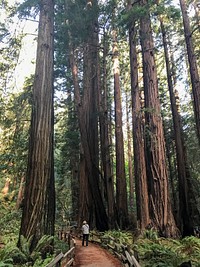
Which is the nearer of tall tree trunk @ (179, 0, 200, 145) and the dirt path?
the dirt path

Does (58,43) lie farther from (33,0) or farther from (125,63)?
(125,63)

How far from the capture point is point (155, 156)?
10.8 meters

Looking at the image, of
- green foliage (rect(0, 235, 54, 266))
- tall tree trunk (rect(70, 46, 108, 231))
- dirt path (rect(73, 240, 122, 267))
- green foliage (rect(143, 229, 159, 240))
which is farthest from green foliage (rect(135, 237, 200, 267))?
tall tree trunk (rect(70, 46, 108, 231))

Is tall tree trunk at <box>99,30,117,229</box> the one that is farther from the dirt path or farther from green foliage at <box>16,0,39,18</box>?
green foliage at <box>16,0,39,18</box>

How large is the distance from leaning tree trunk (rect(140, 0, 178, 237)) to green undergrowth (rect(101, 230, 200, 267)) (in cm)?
59

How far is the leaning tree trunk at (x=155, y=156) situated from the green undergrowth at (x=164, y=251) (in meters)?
0.59

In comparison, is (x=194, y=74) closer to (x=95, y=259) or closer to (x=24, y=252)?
(x=95, y=259)

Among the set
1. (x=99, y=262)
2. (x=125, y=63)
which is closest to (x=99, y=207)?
(x=99, y=262)

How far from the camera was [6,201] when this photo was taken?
1151 inches

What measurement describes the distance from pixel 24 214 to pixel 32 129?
226cm

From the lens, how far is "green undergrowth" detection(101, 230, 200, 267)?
7.03 metres

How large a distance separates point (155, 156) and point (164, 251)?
3.80m

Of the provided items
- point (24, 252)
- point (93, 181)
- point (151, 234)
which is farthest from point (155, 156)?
point (93, 181)

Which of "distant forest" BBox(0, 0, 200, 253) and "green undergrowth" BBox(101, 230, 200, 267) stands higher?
"distant forest" BBox(0, 0, 200, 253)
